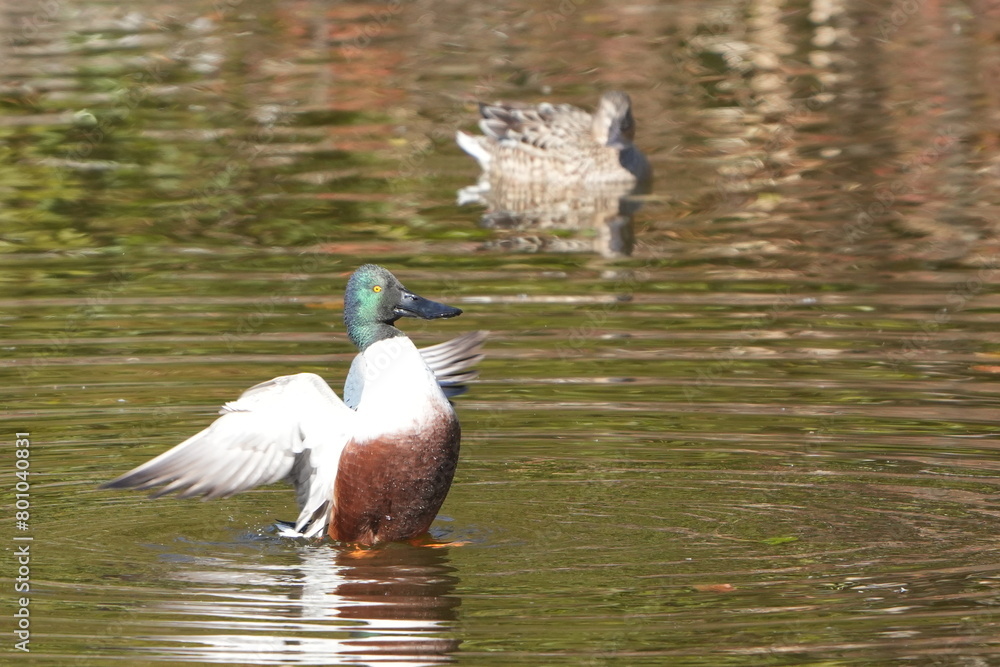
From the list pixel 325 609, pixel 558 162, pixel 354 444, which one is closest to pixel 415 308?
pixel 354 444

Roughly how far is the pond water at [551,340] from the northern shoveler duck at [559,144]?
38 centimetres

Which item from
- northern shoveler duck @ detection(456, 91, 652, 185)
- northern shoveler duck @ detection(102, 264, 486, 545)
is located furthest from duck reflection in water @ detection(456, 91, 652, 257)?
northern shoveler duck @ detection(102, 264, 486, 545)

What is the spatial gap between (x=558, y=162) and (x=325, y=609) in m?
8.88

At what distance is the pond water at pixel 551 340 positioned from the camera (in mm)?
6207

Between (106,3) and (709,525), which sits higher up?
A: (106,3)

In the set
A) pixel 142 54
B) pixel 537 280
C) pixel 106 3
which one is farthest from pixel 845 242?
pixel 106 3

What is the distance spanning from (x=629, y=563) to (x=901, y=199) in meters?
7.21

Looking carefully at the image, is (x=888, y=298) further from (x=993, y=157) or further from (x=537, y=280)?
(x=993, y=157)

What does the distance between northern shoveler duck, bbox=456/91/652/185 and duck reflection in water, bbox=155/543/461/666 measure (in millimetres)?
7669

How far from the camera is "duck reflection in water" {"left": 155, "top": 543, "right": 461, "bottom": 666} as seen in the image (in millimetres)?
5898

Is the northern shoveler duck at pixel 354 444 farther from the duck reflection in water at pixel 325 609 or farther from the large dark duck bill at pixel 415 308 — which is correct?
the duck reflection in water at pixel 325 609

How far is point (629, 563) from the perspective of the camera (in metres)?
A: 6.60

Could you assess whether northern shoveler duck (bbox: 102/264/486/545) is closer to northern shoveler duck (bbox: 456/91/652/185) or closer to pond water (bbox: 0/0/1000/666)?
pond water (bbox: 0/0/1000/666)

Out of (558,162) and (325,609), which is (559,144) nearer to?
(558,162)
